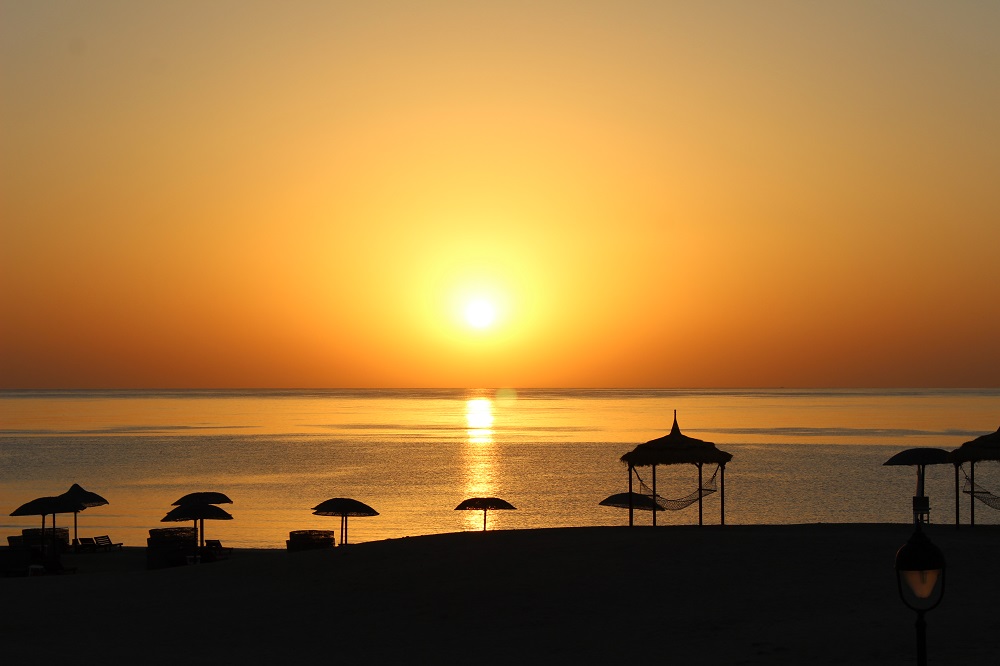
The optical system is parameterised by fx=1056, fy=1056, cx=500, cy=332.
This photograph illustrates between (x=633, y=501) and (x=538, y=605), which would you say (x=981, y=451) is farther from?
(x=538, y=605)

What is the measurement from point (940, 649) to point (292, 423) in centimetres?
13935

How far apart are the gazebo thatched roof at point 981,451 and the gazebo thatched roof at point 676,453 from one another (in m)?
4.94

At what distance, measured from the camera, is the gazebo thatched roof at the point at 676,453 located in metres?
23.8

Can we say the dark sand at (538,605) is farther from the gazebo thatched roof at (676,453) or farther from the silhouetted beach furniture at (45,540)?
the silhouetted beach furniture at (45,540)

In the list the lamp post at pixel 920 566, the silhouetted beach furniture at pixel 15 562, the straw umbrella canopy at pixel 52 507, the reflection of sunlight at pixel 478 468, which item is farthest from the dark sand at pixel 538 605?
the reflection of sunlight at pixel 478 468

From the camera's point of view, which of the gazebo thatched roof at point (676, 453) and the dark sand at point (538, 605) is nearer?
the dark sand at point (538, 605)

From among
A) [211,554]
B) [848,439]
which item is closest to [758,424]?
[848,439]

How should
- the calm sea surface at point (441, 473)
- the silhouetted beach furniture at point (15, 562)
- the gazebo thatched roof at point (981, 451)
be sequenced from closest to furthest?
the silhouetted beach furniture at point (15, 562)
the gazebo thatched roof at point (981, 451)
the calm sea surface at point (441, 473)

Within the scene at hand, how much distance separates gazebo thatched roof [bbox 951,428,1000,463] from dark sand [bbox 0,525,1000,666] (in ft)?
13.4

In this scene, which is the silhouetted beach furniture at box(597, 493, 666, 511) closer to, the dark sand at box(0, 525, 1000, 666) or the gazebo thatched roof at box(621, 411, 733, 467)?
the gazebo thatched roof at box(621, 411, 733, 467)

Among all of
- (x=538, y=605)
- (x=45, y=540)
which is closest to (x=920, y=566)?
(x=538, y=605)

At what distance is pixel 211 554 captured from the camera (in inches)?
1006

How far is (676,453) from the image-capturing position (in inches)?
944

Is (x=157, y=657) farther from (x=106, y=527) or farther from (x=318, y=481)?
(x=318, y=481)
